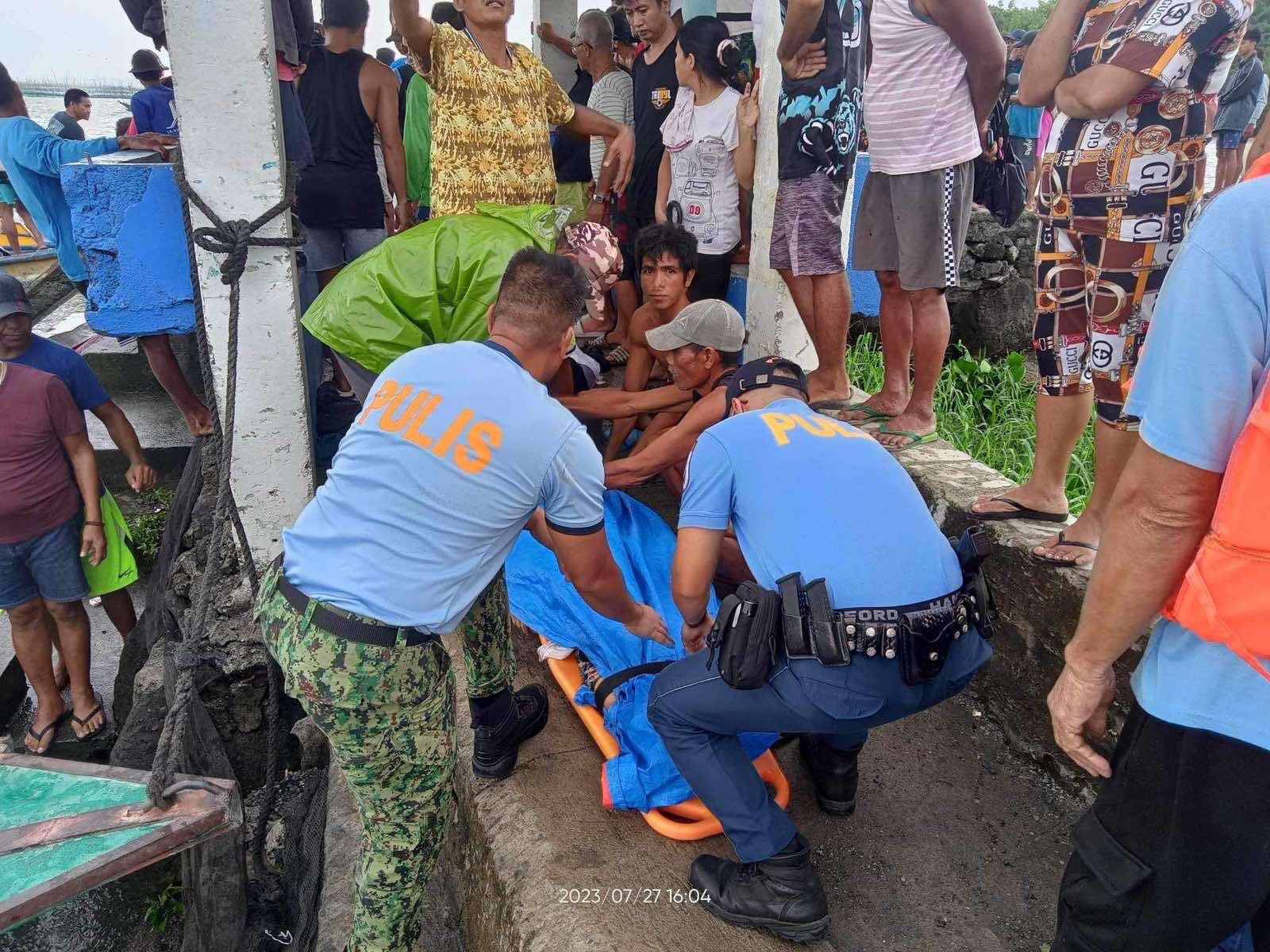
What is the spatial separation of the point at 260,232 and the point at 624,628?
186 cm

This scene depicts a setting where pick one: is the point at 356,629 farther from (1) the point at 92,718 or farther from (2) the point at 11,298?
(1) the point at 92,718

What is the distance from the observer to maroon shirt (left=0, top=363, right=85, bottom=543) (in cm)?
370

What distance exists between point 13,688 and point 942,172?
212 inches

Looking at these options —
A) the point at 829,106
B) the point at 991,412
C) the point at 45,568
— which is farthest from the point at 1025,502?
the point at 45,568

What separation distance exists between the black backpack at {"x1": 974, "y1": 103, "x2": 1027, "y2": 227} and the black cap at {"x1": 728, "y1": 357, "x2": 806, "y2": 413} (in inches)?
63.2

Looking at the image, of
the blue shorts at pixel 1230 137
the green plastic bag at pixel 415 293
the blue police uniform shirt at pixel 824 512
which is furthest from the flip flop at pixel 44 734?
the blue shorts at pixel 1230 137

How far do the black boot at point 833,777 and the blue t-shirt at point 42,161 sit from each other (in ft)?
16.3

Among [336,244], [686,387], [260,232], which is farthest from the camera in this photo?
[336,244]

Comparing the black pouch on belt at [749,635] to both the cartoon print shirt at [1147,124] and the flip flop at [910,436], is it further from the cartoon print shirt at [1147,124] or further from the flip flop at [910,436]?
the flip flop at [910,436]

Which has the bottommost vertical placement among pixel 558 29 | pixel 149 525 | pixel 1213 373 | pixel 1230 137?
pixel 149 525

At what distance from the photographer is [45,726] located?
4.26m

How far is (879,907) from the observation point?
7.04 feet

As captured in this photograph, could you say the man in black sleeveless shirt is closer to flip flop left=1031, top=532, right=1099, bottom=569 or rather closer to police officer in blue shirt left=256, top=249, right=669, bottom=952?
police officer in blue shirt left=256, top=249, right=669, bottom=952

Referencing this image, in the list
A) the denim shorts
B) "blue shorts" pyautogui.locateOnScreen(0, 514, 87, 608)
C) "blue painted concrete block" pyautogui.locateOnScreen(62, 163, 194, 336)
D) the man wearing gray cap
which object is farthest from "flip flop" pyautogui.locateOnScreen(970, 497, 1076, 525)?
"blue shorts" pyautogui.locateOnScreen(0, 514, 87, 608)
